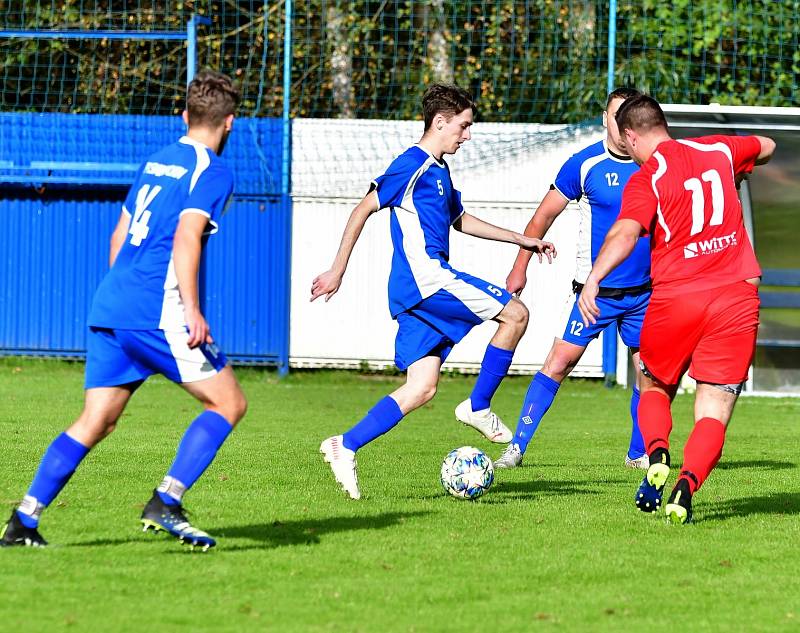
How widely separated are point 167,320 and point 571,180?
3.93 m

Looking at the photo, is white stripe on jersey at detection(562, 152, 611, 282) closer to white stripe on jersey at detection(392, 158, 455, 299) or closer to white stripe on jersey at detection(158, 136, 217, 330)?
white stripe on jersey at detection(392, 158, 455, 299)

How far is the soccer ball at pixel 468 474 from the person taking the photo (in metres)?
7.34

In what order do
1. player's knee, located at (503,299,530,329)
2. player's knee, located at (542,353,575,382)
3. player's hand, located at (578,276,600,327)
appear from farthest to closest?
player's knee, located at (542,353,575,382) → player's knee, located at (503,299,530,329) → player's hand, located at (578,276,600,327)

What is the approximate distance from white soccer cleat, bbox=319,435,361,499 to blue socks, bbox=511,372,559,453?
1815mm

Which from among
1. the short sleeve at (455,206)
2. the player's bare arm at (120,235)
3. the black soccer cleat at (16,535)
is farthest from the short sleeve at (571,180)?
the black soccer cleat at (16,535)

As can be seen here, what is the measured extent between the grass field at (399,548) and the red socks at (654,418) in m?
0.41

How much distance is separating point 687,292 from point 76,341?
11349mm

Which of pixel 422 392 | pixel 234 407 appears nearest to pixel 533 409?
pixel 422 392

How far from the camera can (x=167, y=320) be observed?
543 centimetres

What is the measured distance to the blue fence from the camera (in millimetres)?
16266

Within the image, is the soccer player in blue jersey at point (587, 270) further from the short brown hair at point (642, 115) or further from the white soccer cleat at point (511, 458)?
the short brown hair at point (642, 115)

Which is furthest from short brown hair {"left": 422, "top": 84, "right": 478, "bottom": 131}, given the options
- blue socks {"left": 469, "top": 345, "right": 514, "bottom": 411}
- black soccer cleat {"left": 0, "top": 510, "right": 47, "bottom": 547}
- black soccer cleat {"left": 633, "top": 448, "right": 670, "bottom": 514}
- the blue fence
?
the blue fence

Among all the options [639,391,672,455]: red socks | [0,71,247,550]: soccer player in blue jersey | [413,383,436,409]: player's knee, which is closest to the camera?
[0,71,247,550]: soccer player in blue jersey

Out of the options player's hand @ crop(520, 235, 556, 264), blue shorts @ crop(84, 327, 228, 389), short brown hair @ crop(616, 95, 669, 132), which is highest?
short brown hair @ crop(616, 95, 669, 132)
